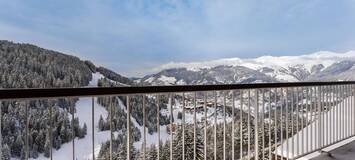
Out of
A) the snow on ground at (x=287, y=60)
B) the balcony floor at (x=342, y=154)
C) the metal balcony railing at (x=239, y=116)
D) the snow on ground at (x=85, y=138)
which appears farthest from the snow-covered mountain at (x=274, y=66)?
the snow on ground at (x=85, y=138)

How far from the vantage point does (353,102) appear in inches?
210

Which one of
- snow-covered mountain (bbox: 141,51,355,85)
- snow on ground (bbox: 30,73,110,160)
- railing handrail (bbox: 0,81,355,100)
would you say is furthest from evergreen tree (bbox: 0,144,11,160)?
snow-covered mountain (bbox: 141,51,355,85)

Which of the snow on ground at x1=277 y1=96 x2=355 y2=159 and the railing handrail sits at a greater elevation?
the railing handrail

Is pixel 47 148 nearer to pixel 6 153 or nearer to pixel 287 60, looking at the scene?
pixel 6 153

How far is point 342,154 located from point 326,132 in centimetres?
34

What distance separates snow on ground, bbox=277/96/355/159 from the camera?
3809mm

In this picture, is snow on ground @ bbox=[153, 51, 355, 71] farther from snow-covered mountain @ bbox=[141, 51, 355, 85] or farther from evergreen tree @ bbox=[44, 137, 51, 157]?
evergreen tree @ bbox=[44, 137, 51, 157]

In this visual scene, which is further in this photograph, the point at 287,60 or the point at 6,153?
the point at 287,60

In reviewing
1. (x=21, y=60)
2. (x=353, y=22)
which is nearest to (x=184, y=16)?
(x=353, y=22)

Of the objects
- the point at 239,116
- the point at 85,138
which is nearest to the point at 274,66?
the point at 239,116

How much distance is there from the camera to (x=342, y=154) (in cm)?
417

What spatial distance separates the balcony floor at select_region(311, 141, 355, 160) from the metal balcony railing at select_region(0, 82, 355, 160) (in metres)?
0.13

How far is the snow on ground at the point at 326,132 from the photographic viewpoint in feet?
12.5

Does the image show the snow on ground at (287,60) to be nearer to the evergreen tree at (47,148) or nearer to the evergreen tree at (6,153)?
the evergreen tree at (6,153)
